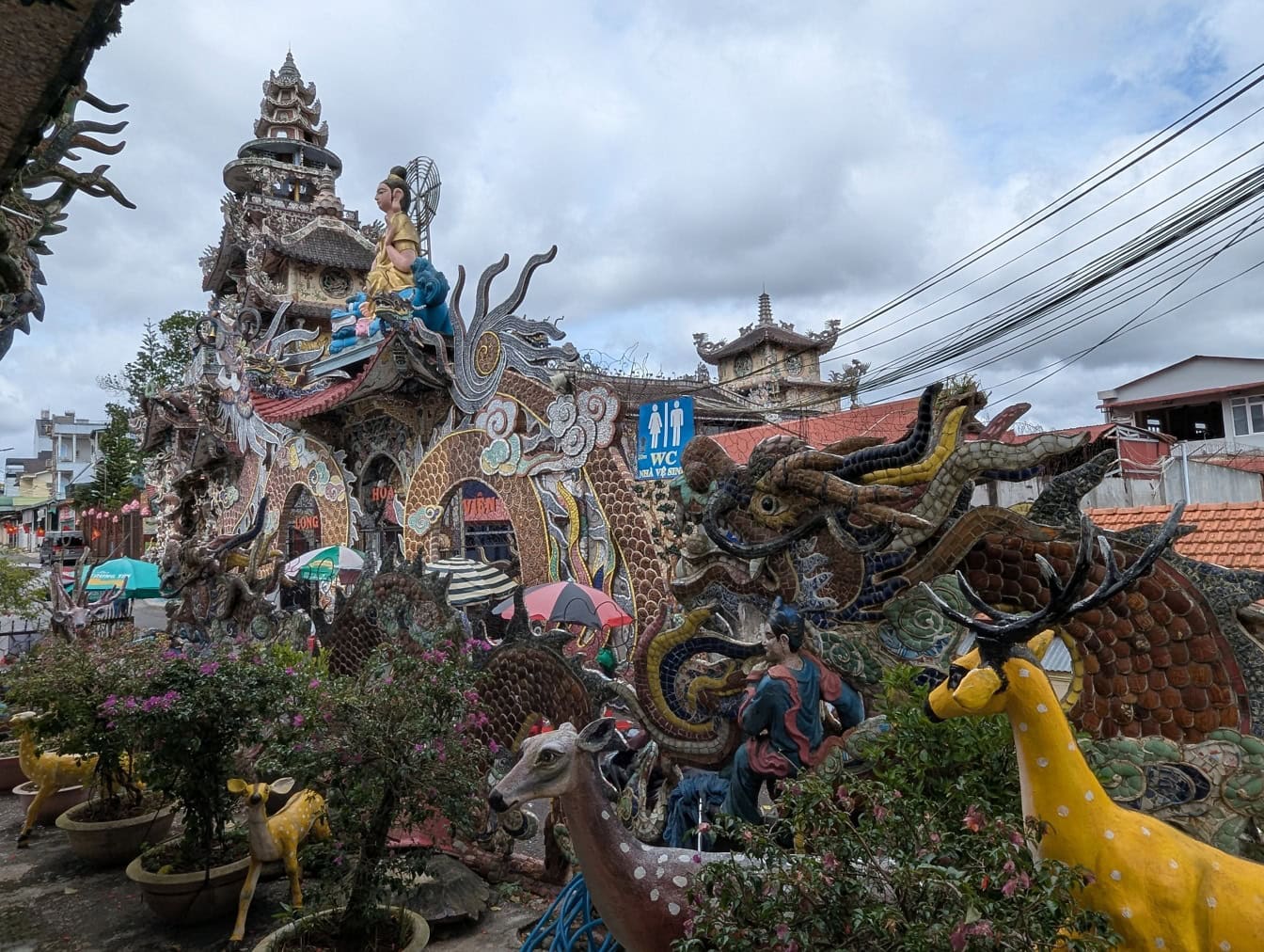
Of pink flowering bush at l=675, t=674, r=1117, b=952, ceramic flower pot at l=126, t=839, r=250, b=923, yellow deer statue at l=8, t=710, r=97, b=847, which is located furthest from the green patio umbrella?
pink flowering bush at l=675, t=674, r=1117, b=952

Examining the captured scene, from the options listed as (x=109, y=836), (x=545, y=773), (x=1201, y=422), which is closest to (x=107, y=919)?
(x=109, y=836)

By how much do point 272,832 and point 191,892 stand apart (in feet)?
2.43

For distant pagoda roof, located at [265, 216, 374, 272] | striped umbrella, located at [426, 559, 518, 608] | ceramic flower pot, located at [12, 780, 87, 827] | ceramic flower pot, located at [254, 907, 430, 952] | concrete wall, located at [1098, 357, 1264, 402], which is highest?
distant pagoda roof, located at [265, 216, 374, 272]

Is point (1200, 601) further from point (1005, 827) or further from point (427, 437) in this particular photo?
point (427, 437)

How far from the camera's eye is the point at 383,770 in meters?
4.03

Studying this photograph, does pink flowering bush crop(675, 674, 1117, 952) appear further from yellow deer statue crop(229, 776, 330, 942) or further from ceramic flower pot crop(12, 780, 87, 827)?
ceramic flower pot crop(12, 780, 87, 827)

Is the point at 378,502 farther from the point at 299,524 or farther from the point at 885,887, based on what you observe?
the point at 885,887

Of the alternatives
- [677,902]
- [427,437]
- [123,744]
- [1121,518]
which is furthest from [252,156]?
[677,902]

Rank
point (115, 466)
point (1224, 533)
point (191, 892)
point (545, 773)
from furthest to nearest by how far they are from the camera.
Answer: point (115, 466)
point (1224, 533)
point (191, 892)
point (545, 773)

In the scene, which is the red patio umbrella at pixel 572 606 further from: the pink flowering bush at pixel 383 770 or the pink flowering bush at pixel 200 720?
the pink flowering bush at pixel 383 770

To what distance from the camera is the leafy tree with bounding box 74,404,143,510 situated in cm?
3139

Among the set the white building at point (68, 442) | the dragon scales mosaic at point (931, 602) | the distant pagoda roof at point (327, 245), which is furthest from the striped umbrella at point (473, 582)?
the white building at point (68, 442)

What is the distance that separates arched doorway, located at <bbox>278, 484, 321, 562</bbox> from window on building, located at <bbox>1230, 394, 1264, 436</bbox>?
20.5 meters

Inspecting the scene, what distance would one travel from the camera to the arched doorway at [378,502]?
44.9 feet
